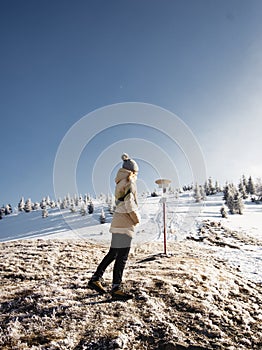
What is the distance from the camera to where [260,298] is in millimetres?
6027

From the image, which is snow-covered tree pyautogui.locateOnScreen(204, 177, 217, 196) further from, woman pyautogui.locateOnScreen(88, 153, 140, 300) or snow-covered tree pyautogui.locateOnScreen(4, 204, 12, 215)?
woman pyautogui.locateOnScreen(88, 153, 140, 300)

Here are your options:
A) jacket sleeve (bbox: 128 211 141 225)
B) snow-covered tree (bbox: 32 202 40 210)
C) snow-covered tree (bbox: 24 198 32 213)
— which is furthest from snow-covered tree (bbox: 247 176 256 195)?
jacket sleeve (bbox: 128 211 141 225)

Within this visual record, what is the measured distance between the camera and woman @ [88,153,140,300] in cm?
478

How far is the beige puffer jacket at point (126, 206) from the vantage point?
4801 mm

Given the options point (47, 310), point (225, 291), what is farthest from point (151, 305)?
point (225, 291)

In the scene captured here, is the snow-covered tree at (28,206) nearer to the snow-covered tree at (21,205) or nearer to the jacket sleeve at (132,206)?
the snow-covered tree at (21,205)

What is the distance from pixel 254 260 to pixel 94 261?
7686 millimetres

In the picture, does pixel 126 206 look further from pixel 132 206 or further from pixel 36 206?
pixel 36 206

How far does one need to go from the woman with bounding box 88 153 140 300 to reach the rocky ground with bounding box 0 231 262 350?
30cm

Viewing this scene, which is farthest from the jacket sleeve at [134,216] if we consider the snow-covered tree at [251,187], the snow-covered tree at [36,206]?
the snow-covered tree at [251,187]

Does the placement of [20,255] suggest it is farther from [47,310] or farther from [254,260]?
[254,260]

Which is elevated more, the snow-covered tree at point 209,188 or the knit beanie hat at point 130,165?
the snow-covered tree at point 209,188

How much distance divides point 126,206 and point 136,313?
204 cm

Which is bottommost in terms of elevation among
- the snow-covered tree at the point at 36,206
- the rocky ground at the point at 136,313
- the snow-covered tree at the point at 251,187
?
the rocky ground at the point at 136,313
